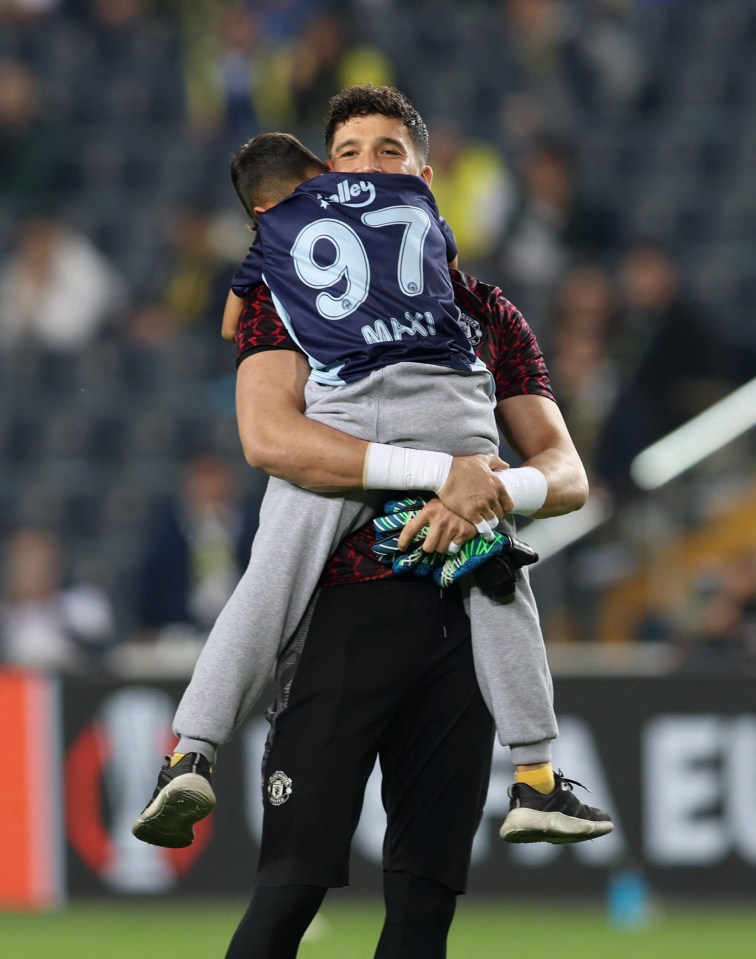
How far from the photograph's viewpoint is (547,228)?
991 cm

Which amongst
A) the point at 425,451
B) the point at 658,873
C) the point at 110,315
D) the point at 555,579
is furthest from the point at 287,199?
the point at 110,315

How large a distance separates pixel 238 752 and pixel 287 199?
4.17 m

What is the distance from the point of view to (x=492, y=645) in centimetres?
316

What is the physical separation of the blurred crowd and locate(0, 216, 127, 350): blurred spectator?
2 cm

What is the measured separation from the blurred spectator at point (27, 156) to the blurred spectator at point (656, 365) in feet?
13.3

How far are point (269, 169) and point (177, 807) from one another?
120 centimetres

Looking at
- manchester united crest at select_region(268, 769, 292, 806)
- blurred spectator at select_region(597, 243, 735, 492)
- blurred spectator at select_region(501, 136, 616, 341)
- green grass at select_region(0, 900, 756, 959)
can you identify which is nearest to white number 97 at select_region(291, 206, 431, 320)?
manchester united crest at select_region(268, 769, 292, 806)

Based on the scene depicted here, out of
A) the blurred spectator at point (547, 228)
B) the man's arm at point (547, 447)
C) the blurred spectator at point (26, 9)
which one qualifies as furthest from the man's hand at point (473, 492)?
the blurred spectator at point (26, 9)

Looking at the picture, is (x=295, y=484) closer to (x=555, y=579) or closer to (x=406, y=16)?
(x=555, y=579)

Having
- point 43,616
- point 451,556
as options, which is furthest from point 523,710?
point 43,616

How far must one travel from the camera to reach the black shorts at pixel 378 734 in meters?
3.14

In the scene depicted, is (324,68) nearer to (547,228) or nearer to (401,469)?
(547,228)

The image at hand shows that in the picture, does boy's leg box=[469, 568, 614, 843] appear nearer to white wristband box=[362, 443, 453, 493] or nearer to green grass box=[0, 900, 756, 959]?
white wristband box=[362, 443, 453, 493]

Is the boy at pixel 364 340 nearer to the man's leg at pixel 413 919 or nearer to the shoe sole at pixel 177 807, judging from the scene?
the shoe sole at pixel 177 807
